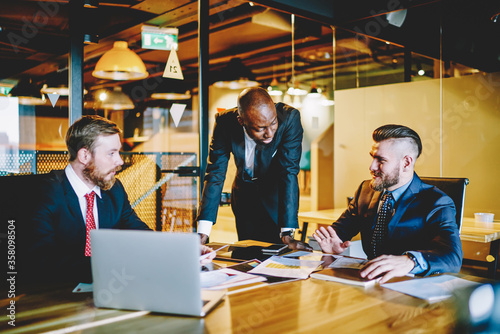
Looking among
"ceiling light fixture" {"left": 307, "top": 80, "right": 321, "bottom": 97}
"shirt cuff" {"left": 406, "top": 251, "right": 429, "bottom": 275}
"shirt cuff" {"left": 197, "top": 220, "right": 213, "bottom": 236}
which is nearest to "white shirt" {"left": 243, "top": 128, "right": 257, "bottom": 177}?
"shirt cuff" {"left": 197, "top": 220, "right": 213, "bottom": 236}

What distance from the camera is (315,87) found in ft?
25.8

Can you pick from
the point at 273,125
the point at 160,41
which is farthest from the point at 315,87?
the point at 273,125

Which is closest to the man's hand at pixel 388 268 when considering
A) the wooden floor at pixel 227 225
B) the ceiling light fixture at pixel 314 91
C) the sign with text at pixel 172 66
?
the sign with text at pixel 172 66

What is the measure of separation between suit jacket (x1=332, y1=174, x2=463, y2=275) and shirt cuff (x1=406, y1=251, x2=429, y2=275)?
6cm

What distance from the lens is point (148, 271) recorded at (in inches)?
43.7

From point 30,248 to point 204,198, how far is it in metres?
1.06

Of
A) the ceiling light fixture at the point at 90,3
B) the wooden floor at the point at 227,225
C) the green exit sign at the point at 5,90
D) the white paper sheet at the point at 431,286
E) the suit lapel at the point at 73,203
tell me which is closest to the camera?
the white paper sheet at the point at 431,286

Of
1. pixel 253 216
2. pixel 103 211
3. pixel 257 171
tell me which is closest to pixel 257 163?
pixel 257 171

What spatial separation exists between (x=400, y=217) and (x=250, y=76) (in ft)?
14.7

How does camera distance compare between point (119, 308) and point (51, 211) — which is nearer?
point (119, 308)

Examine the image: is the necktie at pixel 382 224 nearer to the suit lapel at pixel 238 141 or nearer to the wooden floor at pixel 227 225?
the suit lapel at pixel 238 141

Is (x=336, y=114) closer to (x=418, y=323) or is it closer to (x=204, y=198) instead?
(x=204, y=198)

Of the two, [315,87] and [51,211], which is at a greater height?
[315,87]

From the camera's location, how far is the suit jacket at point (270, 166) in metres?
2.44
